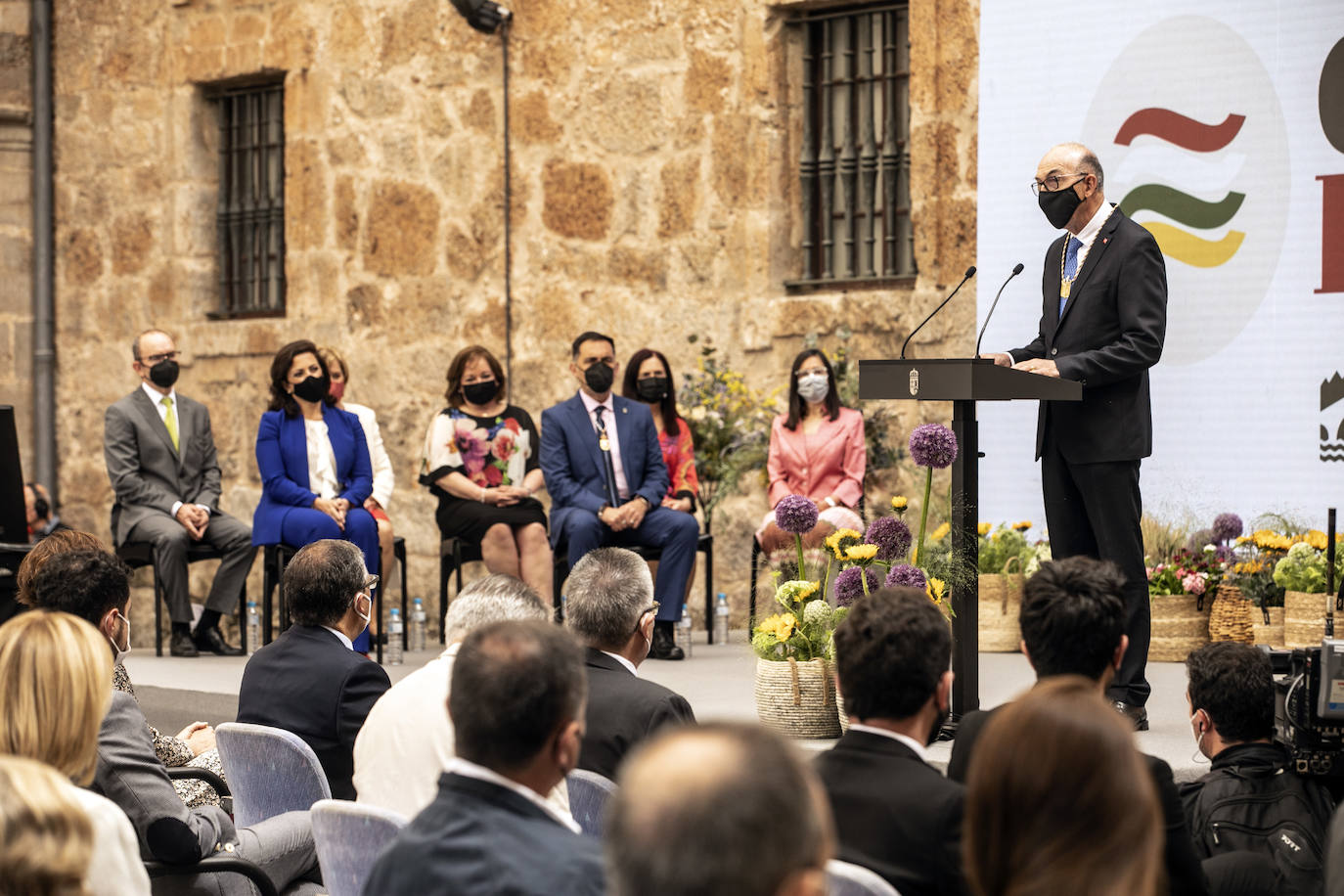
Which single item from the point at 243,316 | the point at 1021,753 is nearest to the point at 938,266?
the point at 243,316

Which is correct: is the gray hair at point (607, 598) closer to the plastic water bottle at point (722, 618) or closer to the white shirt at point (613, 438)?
the white shirt at point (613, 438)

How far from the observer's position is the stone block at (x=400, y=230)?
9.04 metres

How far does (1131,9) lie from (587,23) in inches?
118

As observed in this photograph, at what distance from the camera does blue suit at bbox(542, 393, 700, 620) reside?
6.64 meters

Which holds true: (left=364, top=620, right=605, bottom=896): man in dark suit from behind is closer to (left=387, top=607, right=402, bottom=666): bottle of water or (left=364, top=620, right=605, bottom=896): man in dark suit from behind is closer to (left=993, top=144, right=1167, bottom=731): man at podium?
(left=993, top=144, right=1167, bottom=731): man at podium

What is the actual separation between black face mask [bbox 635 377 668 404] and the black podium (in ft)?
9.30

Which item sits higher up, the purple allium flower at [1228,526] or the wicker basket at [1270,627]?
the purple allium flower at [1228,526]

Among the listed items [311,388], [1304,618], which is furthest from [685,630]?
[1304,618]

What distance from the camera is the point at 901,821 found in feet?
6.98

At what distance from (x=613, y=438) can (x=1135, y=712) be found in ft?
9.78

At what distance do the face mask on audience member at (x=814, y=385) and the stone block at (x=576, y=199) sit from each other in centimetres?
204

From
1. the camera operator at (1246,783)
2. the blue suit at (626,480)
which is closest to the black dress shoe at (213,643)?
the blue suit at (626,480)

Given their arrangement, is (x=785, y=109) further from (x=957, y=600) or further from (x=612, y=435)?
(x=957, y=600)

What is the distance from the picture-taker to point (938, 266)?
7.48 m
